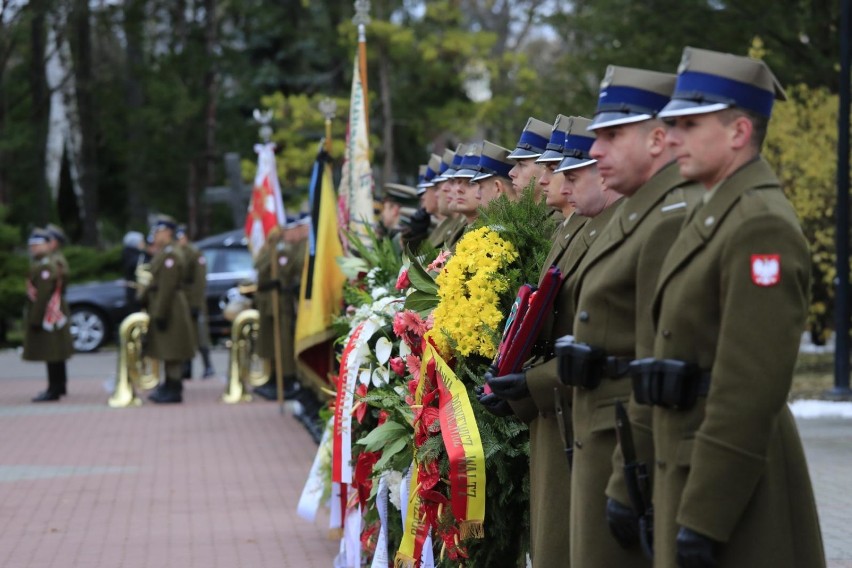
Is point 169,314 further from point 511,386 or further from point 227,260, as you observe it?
point 511,386

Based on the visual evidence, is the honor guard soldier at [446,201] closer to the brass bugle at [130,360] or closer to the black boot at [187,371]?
the brass bugle at [130,360]

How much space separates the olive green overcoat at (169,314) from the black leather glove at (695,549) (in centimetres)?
1389

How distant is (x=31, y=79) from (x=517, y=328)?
101 feet

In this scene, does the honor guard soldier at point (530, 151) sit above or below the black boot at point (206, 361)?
above

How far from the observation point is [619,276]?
4.31 meters

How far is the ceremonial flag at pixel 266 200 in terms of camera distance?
54.3 ft

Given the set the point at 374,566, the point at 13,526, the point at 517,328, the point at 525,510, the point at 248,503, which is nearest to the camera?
the point at 517,328

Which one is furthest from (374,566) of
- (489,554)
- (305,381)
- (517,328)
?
(305,381)

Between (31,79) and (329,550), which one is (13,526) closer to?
(329,550)

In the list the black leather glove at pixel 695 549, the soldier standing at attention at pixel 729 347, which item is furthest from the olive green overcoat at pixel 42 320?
the black leather glove at pixel 695 549

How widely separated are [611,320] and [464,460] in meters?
1.57

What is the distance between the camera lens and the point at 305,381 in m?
14.8

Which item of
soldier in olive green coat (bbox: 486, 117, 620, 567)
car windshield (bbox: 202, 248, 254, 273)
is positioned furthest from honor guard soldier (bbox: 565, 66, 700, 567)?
car windshield (bbox: 202, 248, 254, 273)

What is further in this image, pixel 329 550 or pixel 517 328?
pixel 329 550
